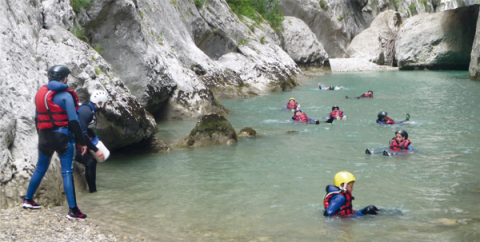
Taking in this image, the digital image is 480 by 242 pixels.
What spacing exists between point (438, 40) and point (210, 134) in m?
40.0

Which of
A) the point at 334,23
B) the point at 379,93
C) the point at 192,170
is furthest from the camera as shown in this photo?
the point at 334,23

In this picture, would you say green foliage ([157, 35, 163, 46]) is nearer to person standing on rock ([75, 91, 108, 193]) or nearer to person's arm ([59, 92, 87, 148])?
person standing on rock ([75, 91, 108, 193])

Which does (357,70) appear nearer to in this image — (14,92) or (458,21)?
(458,21)

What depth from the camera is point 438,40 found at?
152ft

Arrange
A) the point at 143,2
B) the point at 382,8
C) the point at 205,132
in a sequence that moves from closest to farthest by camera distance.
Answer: the point at 205,132 → the point at 143,2 → the point at 382,8

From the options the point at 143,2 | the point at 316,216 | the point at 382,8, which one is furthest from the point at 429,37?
the point at 316,216

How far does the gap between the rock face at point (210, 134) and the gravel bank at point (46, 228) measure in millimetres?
6268

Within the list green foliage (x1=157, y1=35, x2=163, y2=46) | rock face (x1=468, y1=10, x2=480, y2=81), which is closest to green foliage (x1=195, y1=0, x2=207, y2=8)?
green foliage (x1=157, y1=35, x2=163, y2=46)

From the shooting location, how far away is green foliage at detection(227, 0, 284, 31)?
38.2 m

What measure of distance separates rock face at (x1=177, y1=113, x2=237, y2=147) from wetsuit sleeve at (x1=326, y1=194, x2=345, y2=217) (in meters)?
6.23

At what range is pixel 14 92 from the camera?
771 cm

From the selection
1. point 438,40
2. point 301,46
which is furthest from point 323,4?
point 438,40

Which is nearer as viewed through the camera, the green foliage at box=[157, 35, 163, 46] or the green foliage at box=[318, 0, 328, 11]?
the green foliage at box=[157, 35, 163, 46]

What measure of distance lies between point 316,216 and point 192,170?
→ 12.1 ft
